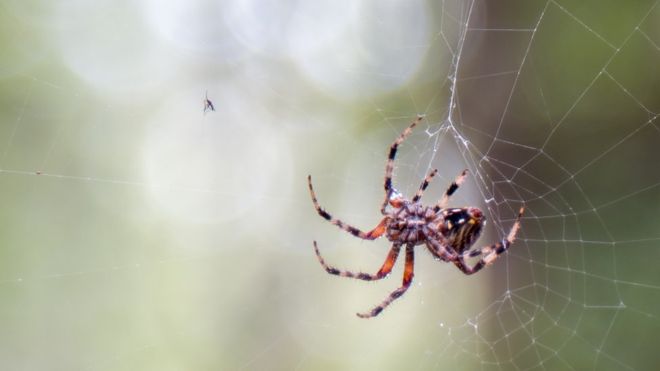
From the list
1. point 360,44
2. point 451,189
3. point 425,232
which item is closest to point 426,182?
point 451,189

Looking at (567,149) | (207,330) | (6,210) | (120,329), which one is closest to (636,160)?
(567,149)

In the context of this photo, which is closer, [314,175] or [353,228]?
[353,228]

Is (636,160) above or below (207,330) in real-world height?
above

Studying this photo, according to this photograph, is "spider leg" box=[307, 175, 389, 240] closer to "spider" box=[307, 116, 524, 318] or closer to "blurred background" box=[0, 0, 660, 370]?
"spider" box=[307, 116, 524, 318]

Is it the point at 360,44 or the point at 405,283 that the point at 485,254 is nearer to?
the point at 405,283

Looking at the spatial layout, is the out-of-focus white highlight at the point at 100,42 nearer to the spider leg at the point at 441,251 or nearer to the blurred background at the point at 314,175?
the blurred background at the point at 314,175

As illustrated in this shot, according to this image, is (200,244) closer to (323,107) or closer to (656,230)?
(323,107)

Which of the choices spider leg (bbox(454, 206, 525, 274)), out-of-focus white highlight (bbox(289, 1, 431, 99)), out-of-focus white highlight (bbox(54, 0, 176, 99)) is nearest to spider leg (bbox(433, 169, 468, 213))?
spider leg (bbox(454, 206, 525, 274))

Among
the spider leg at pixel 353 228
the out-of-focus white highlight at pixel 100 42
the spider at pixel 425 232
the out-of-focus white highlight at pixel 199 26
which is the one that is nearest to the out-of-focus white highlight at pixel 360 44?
the out-of-focus white highlight at pixel 199 26
